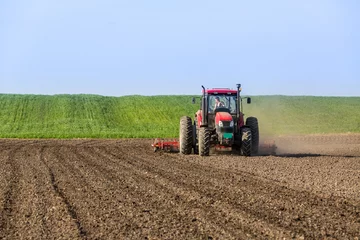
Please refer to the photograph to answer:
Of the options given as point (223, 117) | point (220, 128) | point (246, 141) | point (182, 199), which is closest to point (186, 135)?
point (220, 128)

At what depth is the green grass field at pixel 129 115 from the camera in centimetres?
4656

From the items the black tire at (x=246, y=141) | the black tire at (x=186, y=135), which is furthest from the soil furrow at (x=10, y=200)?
the black tire at (x=246, y=141)

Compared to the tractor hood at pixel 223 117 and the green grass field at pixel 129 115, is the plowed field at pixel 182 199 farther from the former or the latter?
the green grass field at pixel 129 115

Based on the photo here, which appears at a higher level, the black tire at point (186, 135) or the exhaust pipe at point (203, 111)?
the exhaust pipe at point (203, 111)

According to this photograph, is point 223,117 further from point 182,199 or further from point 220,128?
point 182,199

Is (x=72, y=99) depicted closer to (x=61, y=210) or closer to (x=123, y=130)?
(x=123, y=130)

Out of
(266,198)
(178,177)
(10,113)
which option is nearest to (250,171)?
(178,177)

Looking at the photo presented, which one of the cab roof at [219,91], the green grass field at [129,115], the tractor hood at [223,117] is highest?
the cab roof at [219,91]

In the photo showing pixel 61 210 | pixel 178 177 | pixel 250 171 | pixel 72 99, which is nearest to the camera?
pixel 61 210

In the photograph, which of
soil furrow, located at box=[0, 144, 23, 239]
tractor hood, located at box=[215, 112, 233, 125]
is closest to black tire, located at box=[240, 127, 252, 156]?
tractor hood, located at box=[215, 112, 233, 125]

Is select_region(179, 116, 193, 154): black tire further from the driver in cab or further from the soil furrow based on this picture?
the soil furrow

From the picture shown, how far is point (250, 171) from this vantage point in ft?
53.6

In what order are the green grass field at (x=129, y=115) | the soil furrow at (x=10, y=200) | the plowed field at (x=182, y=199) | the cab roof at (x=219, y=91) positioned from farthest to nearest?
the green grass field at (x=129, y=115) → the cab roof at (x=219, y=91) → the soil furrow at (x=10, y=200) → the plowed field at (x=182, y=199)

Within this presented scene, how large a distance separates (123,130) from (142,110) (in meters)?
11.6
